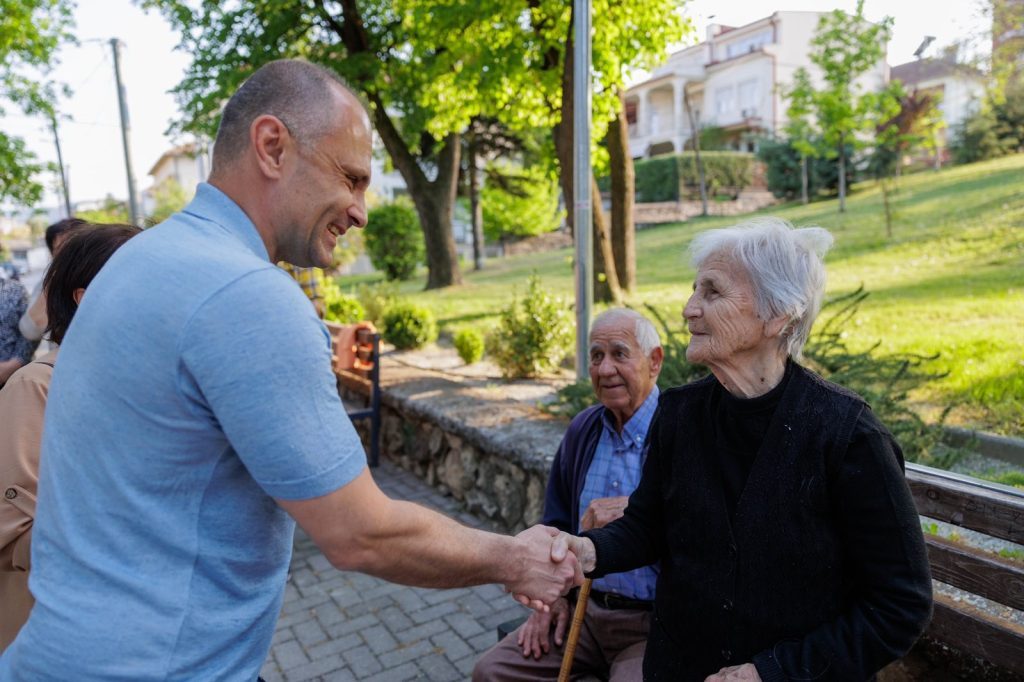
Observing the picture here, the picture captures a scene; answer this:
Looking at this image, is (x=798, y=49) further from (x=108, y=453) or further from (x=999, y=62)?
(x=108, y=453)

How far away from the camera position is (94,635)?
49.5 inches

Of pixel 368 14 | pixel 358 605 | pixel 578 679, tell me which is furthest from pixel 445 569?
pixel 368 14

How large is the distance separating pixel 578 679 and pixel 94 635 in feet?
6.32

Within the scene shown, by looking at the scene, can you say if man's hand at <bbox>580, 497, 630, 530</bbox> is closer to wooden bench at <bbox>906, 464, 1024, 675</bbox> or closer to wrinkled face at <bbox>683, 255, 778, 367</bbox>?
wrinkled face at <bbox>683, 255, 778, 367</bbox>

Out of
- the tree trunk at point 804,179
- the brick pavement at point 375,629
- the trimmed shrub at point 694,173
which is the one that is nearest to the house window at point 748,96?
the trimmed shrub at point 694,173

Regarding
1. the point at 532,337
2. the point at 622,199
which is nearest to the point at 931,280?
the point at 622,199

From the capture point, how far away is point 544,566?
76.4 inches

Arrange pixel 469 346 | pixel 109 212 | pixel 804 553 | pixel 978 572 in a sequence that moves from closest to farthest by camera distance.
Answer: pixel 804 553 → pixel 978 572 → pixel 469 346 → pixel 109 212

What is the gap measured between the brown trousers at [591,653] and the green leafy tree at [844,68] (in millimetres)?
17862

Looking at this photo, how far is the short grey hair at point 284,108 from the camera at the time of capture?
1.46 m

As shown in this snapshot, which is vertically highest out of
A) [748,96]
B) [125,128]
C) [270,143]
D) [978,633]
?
[748,96]

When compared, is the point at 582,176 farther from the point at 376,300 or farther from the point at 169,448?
the point at 376,300

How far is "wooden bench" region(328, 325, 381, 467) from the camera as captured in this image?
22.7 feet

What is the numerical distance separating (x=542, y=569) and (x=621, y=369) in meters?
1.23
